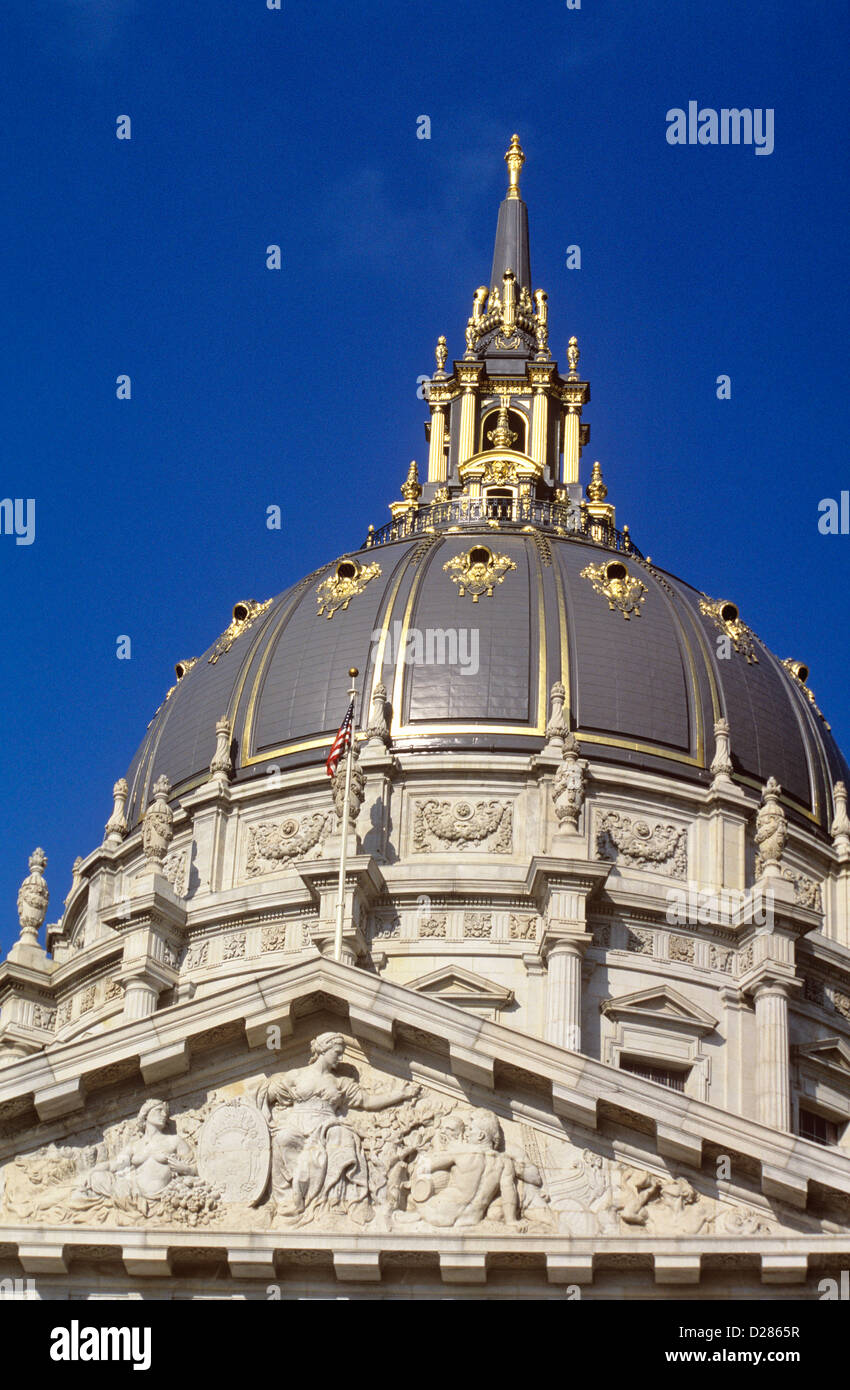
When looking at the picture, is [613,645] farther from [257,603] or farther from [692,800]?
[257,603]

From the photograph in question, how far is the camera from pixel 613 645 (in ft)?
216

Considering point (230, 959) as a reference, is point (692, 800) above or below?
above

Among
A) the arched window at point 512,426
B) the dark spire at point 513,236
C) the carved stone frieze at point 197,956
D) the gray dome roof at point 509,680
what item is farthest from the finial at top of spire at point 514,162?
the carved stone frieze at point 197,956

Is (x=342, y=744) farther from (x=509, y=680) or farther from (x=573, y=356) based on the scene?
(x=573, y=356)

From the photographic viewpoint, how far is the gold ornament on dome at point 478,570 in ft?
220

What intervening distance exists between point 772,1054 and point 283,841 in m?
13.7

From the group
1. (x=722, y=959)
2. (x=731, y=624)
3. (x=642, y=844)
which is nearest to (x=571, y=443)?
(x=731, y=624)

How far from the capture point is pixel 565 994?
56781 millimetres

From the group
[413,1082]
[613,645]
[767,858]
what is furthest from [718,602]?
[413,1082]

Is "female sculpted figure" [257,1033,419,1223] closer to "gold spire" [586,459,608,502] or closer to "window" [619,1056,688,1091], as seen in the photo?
"window" [619,1056,688,1091]

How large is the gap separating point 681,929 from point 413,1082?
29698 mm

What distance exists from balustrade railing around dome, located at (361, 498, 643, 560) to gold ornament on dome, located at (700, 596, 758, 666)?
4746mm

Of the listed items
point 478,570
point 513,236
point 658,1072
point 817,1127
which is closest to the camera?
point 658,1072

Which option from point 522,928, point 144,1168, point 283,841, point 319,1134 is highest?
point 283,841
